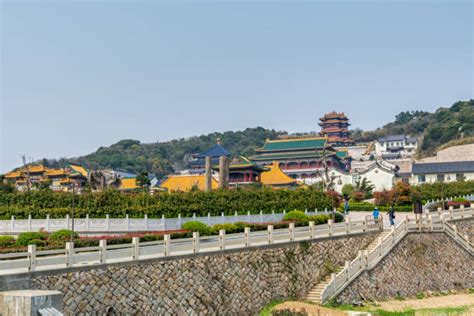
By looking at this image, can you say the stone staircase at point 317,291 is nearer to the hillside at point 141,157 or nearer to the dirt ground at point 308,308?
the dirt ground at point 308,308

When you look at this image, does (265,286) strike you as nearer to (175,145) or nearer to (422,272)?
(422,272)

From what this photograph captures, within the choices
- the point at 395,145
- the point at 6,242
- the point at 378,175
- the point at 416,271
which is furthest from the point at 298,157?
the point at 6,242

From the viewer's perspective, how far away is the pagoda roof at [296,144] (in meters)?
112

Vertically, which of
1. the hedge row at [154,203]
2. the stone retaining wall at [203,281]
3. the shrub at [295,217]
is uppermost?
the hedge row at [154,203]

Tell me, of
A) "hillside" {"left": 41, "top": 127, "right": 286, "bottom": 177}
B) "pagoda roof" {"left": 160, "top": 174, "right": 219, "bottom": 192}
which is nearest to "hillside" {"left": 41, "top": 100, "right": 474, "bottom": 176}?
"hillside" {"left": 41, "top": 127, "right": 286, "bottom": 177}

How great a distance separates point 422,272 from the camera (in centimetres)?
3300

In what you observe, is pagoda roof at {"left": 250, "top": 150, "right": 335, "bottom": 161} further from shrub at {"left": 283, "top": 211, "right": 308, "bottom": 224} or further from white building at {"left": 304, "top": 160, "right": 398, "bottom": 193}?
shrub at {"left": 283, "top": 211, "right": 308, "bottom": 224}

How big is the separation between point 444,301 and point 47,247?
1979 centimetres

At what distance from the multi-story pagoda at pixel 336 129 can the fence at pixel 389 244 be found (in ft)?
367

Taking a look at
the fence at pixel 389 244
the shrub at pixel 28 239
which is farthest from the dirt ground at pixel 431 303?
the shrub at pixel 28 239

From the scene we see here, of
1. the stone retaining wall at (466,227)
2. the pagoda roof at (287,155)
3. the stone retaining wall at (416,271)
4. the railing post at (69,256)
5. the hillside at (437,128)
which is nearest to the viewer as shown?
the railing post at (69,256)

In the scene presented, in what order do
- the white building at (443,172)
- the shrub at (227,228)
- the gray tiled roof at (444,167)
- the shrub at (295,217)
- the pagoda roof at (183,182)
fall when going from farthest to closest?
the gray tiled roof at (444,167) < the white building at (443,172) < the pagoda roof at (183,182) < the shrub at (295,217) < the shrub at (227,228)

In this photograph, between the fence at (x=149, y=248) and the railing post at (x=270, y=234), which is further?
the railing post at (x=270, y=234)

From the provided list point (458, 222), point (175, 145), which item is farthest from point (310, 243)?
point (175, 145)
